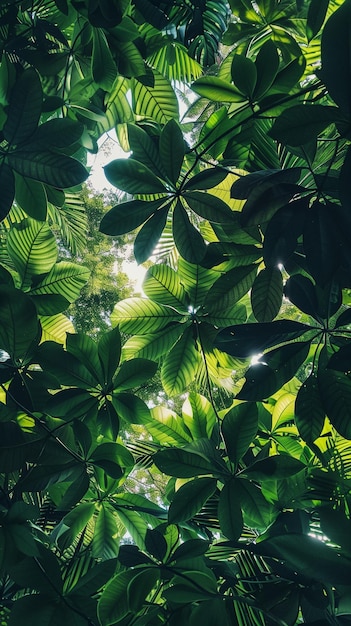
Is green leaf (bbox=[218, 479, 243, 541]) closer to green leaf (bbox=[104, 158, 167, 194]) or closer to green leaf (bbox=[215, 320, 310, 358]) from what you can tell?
green leaf (bbox=[215, 320, 310, 358])

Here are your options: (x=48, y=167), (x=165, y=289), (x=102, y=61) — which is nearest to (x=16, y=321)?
(x=48, y=167)

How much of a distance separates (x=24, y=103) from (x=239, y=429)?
69 cm

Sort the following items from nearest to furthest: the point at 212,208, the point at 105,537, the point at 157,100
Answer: the point at 212,208, the point at 105,537, the point at 157,100

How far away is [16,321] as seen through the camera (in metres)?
0.91

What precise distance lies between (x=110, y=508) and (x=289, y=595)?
45 centimetres

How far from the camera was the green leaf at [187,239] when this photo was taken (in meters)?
1.00

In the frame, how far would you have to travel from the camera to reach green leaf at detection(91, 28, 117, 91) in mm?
1099

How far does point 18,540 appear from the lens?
840 millimetres

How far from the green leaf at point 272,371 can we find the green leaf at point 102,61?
71 centimetres

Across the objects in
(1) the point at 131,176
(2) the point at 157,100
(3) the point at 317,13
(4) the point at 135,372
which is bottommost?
(4) the point at 135,372

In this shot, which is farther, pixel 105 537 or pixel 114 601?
pixel 105 537

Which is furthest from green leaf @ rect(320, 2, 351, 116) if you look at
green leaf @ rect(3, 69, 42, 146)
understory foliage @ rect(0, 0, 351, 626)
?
green leaf @ rect(3, 69, 42, 146)

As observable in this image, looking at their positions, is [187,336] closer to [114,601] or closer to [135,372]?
[135,372]

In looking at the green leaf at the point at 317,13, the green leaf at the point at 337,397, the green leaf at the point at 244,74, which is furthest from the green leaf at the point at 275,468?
the green leaf at the point at 317,13
